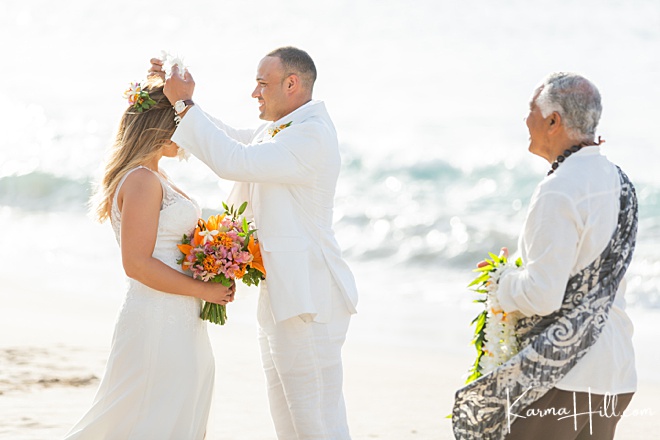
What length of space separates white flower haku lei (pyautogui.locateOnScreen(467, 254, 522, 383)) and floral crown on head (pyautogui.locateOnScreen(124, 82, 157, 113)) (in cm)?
181

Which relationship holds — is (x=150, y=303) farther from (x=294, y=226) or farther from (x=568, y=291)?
(x=568, y=291)

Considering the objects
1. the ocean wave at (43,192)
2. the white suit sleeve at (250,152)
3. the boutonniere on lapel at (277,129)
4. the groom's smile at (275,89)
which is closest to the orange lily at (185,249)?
the white suit sleeve at (250,152)

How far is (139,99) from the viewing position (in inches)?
185

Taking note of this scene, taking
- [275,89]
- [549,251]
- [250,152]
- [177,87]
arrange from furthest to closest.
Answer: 1. [275,89]
2. [177,87]
3. [250,152]
4. [549,251]

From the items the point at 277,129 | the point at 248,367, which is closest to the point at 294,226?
the point at 277,129

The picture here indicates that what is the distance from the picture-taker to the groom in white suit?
14.8ft

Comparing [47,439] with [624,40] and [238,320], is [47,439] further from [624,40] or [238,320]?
[624,40]

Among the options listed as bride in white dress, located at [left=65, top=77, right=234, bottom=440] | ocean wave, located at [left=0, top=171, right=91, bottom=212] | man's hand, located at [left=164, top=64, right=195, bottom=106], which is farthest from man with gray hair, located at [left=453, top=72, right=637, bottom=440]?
ocean wave, located at [left=0, top=171, right=91, bottom=212]

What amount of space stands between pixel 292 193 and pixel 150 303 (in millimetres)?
863

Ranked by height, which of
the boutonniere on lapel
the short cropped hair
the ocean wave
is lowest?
the boutonniere on lapel

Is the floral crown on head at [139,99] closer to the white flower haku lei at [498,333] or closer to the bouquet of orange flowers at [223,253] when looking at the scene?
the bouquet of orange flowers at [223,253]

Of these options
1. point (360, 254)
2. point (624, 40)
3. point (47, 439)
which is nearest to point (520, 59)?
point (624, 40)

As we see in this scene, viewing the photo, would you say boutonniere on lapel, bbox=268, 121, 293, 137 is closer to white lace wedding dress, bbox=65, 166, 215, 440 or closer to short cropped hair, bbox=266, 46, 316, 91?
short cropped hair, bbox=266, 46, 316, 91

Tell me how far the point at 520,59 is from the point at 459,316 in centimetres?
1626
